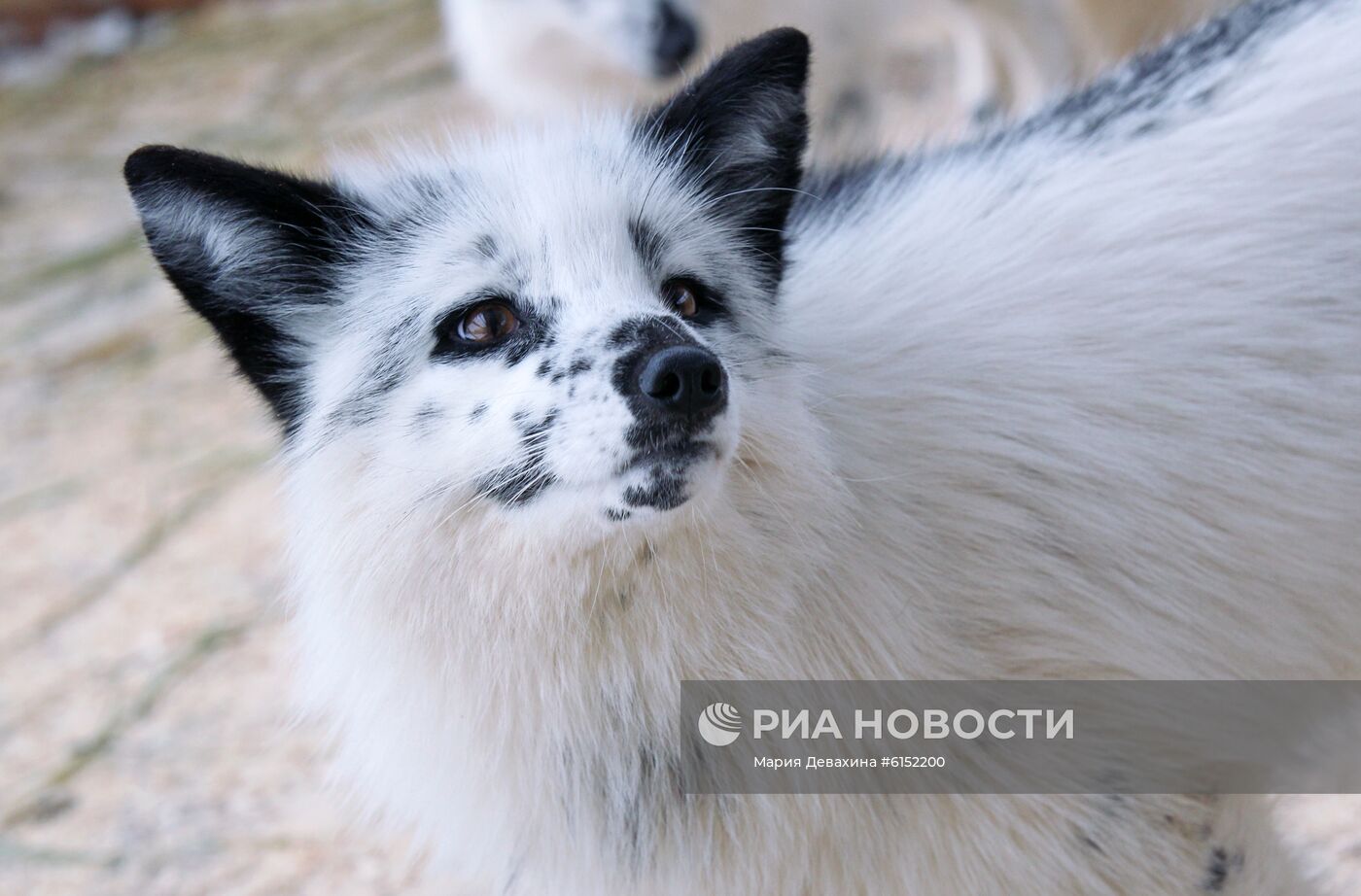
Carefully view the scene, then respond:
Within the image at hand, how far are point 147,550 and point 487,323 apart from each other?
8.94 feet

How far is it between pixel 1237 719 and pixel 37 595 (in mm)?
3396

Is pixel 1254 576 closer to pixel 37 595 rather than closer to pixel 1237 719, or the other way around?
pixel 1237 719

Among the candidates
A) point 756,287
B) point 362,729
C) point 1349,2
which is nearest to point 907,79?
point 1349,2

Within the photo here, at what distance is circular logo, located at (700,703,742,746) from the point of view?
1837mm

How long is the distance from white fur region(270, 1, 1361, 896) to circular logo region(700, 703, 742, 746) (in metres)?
0.05

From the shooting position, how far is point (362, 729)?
6.57ft

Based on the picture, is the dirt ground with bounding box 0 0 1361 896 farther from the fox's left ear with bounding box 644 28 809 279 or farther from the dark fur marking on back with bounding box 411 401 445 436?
the fox's left ear with bounding box 644 28 809 279

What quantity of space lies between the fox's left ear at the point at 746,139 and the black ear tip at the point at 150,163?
698 mm

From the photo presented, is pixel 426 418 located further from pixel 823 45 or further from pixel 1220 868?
pixel 823 45

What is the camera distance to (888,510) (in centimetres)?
191

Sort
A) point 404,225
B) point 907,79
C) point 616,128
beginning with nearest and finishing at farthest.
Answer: point 404,225, point 616,128, point 907,79

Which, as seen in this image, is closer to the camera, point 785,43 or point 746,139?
point 785,43

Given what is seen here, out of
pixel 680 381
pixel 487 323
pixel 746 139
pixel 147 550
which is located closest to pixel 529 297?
pixel 487 323

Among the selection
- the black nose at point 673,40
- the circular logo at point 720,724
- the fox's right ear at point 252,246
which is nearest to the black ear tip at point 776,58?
the fox's right ear at point 252,246
